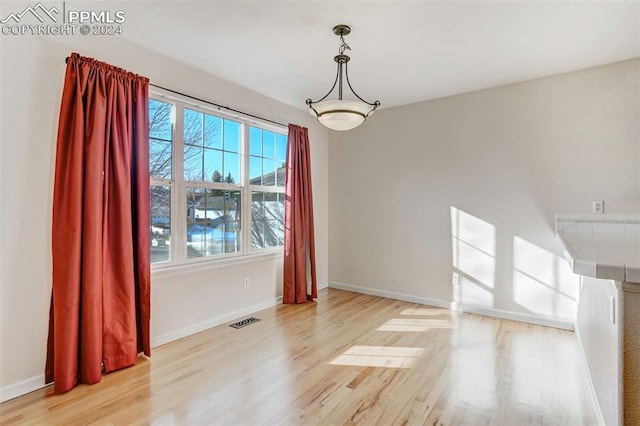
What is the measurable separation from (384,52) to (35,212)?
2.97m

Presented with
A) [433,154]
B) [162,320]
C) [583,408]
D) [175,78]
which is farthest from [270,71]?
[583,408]

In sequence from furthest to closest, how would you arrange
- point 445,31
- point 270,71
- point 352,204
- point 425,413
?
1. point 352,204
2. point 270,71
3. point 445,31
4. point 425,413

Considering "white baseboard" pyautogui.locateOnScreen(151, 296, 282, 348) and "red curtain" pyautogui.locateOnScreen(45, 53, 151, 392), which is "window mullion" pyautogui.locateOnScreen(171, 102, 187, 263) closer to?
"red curtain" pyautogui.locateOnScreen(45, 53, 151, 392)

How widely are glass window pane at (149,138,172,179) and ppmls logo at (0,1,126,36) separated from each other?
2.96ft

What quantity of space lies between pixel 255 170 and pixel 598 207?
3.58 meters

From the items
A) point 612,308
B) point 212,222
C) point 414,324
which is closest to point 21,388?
point 212,222

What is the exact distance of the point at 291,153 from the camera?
4.25 metres

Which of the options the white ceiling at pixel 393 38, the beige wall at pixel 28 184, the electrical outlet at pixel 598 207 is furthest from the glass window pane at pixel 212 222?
the electrical outlet at pixel 598 207

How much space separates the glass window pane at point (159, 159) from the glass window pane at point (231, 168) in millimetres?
669

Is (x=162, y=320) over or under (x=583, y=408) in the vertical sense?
over

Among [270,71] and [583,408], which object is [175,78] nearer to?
[270,71]

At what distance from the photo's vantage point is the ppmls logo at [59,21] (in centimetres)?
221

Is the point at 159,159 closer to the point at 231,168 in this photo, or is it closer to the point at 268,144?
the point at 231,168

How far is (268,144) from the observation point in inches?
166
